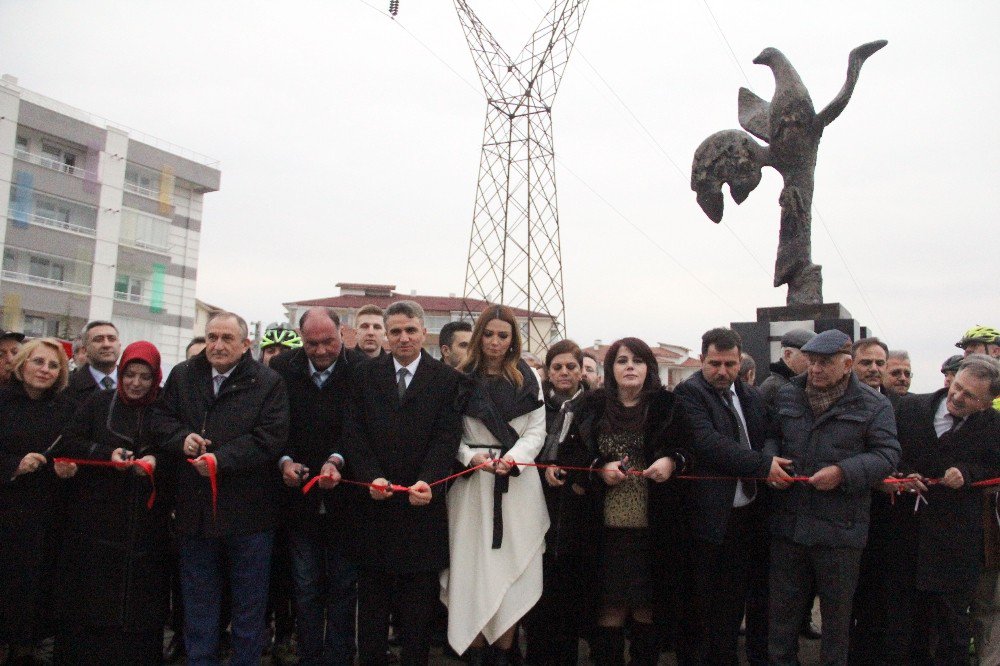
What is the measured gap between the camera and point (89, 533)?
172 inches

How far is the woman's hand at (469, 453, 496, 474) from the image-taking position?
4.17m

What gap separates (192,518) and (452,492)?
134cm

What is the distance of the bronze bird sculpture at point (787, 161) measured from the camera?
7.57m

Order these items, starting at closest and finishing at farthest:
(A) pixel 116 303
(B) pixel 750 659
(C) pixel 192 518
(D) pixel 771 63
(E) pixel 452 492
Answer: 1. (C) pixel 192 518
2. (E) pixel 452 492
3. (B) pixel 750 659
4. (D) pixel 771 63
5. (A) pixel 116 303

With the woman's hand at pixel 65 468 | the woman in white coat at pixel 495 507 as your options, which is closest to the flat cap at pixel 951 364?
the woman in white coat at pixel 495 507

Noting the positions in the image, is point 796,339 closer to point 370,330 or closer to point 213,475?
point 370,330

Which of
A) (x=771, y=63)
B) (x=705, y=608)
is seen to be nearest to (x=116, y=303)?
(x=771, y=63)

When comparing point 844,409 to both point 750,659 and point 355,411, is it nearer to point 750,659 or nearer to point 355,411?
point 750,659

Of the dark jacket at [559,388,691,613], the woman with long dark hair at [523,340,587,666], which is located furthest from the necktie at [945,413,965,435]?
the woman with long dark hair at [523,340,587,666]

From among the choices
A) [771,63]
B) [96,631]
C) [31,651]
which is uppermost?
[771,63]

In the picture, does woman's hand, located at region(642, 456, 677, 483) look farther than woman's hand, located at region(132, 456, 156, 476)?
No

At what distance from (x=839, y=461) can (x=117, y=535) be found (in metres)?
3.80

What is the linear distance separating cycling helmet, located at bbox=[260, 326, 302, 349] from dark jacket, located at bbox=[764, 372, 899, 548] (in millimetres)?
3291

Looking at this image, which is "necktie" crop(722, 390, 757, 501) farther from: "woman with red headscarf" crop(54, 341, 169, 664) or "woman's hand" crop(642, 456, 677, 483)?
"woman with red headscarf" crop(54, 341, 169, 664)
